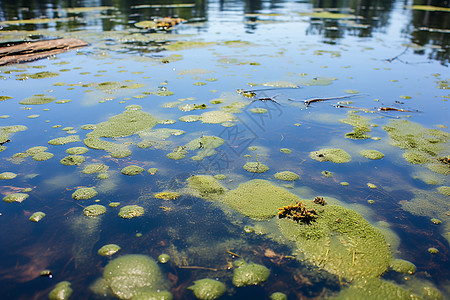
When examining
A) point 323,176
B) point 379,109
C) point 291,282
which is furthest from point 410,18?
point 291,282

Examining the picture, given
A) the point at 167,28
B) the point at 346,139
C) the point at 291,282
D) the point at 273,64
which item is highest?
the point at 167,28

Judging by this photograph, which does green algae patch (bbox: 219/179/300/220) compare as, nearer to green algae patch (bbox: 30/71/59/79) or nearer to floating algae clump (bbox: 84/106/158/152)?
floating algae clump (bbox: 84/106/158/152)

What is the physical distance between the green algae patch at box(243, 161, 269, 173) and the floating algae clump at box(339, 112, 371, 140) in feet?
4.49

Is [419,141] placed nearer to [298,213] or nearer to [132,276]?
[298,213]

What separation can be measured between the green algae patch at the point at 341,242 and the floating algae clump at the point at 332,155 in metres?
0.87

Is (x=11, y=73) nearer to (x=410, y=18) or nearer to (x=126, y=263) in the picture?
(x=126, y=263)

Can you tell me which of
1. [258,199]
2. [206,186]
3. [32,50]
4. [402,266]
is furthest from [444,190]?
[32,50]

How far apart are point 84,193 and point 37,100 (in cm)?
312

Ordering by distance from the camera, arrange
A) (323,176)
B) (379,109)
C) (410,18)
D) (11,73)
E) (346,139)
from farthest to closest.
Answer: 1. (410,18)
2. (11,73)
3. (379,109)
4. (346,139)
5. (323,176)

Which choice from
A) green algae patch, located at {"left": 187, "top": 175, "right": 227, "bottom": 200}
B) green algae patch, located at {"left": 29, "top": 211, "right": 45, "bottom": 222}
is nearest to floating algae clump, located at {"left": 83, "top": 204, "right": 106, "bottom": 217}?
green algae patch, located at {"left": 29, "top": 211, "right": 45, "bottom": 222}

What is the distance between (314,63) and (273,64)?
3.32 ft

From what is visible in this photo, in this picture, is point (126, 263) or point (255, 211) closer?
point (126, 263)

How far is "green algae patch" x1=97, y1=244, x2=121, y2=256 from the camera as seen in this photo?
2266mm

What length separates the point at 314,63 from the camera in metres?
7.64
